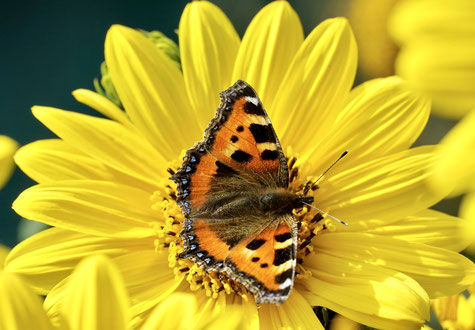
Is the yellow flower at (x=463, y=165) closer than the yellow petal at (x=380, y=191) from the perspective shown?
Yes

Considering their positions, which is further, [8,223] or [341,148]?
[8,223]

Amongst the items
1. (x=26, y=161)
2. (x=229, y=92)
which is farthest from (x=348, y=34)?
(x=26, y=161)

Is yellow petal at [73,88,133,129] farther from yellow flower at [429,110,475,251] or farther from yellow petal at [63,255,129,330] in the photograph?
yellow flower at [429,110,475,251]

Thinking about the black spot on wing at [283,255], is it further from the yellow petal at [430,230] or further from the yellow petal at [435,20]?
the yellow petal at [435,20]

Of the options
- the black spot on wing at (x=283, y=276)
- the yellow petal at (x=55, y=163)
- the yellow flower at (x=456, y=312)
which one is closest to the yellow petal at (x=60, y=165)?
the yellow petal at (x=55, y=163)

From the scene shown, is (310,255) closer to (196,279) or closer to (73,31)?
(196,279)

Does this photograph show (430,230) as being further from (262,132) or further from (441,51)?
(441,51)
